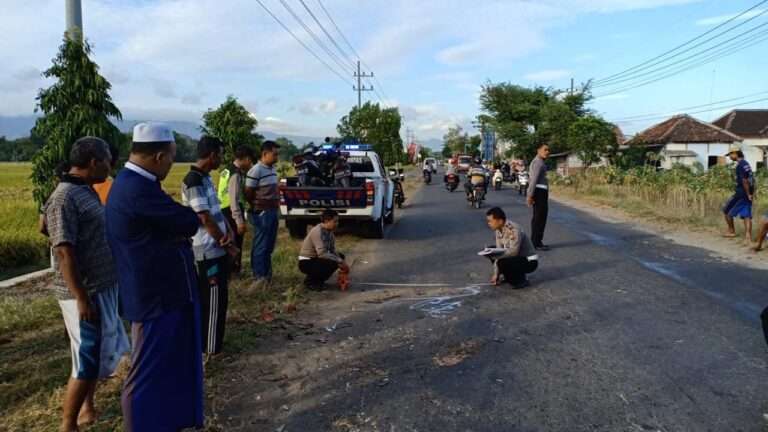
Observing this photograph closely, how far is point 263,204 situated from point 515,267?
3.15 meters

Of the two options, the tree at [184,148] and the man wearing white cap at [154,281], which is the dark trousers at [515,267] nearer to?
the tree at [184,148]

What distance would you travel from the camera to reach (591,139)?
2891 centimetres

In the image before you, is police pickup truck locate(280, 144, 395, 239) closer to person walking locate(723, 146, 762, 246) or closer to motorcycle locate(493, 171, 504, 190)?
person walking locate(723, 146, 762, 246)

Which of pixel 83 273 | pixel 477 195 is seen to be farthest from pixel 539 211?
pixel 477 195

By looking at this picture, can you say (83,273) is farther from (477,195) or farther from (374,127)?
(374,127)

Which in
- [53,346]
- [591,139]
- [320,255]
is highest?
[591,139]

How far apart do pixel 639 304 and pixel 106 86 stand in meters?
6.43

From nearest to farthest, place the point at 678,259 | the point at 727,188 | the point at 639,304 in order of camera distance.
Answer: the point at 639,304, the point at 678,259, the point at 727,188

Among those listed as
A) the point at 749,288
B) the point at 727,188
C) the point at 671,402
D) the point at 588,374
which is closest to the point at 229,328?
the point at 588,374

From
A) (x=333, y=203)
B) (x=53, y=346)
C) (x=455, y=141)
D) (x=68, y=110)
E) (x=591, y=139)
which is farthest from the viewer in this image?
(x=455, y=141)

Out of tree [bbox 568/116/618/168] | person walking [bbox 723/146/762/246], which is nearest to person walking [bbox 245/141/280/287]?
person walking [bbox 723/146/762/246]

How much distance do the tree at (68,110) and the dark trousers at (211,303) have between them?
101 inches

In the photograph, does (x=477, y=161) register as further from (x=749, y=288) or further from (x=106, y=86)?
(x=106, y=86)

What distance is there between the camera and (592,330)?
18.2ft
